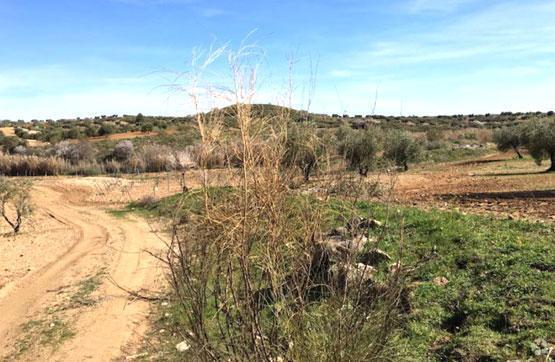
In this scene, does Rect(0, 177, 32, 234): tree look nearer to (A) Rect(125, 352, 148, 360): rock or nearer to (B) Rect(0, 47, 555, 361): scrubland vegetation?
(A) Rect(125, 352, 148, 360): rock

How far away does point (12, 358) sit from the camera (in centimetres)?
771

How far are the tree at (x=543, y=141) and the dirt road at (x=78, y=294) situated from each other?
755 inches

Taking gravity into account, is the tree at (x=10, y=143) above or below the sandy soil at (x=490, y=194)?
below

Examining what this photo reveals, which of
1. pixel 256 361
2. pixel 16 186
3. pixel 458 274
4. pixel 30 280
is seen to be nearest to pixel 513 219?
pixel 458 274

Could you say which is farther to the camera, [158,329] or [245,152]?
[158,329]

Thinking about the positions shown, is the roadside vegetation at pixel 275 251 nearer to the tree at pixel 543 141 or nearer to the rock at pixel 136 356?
the rock at pixel 136 356

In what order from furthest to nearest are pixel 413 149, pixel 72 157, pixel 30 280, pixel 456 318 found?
1. pixel 72 157
2. pixel 413 149
3. pixel 30 280
4. pixel 456 318

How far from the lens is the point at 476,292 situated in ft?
23.7

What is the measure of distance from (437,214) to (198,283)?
27.2 ft

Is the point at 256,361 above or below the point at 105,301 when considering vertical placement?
above

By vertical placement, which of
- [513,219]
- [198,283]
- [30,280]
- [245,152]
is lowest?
[30,280]

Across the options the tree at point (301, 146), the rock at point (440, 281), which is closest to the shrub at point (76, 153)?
the rock at point (440, 281)

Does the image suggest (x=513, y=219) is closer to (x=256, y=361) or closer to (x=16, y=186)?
(x=256, y=361)

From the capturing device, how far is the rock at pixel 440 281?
7738mm
